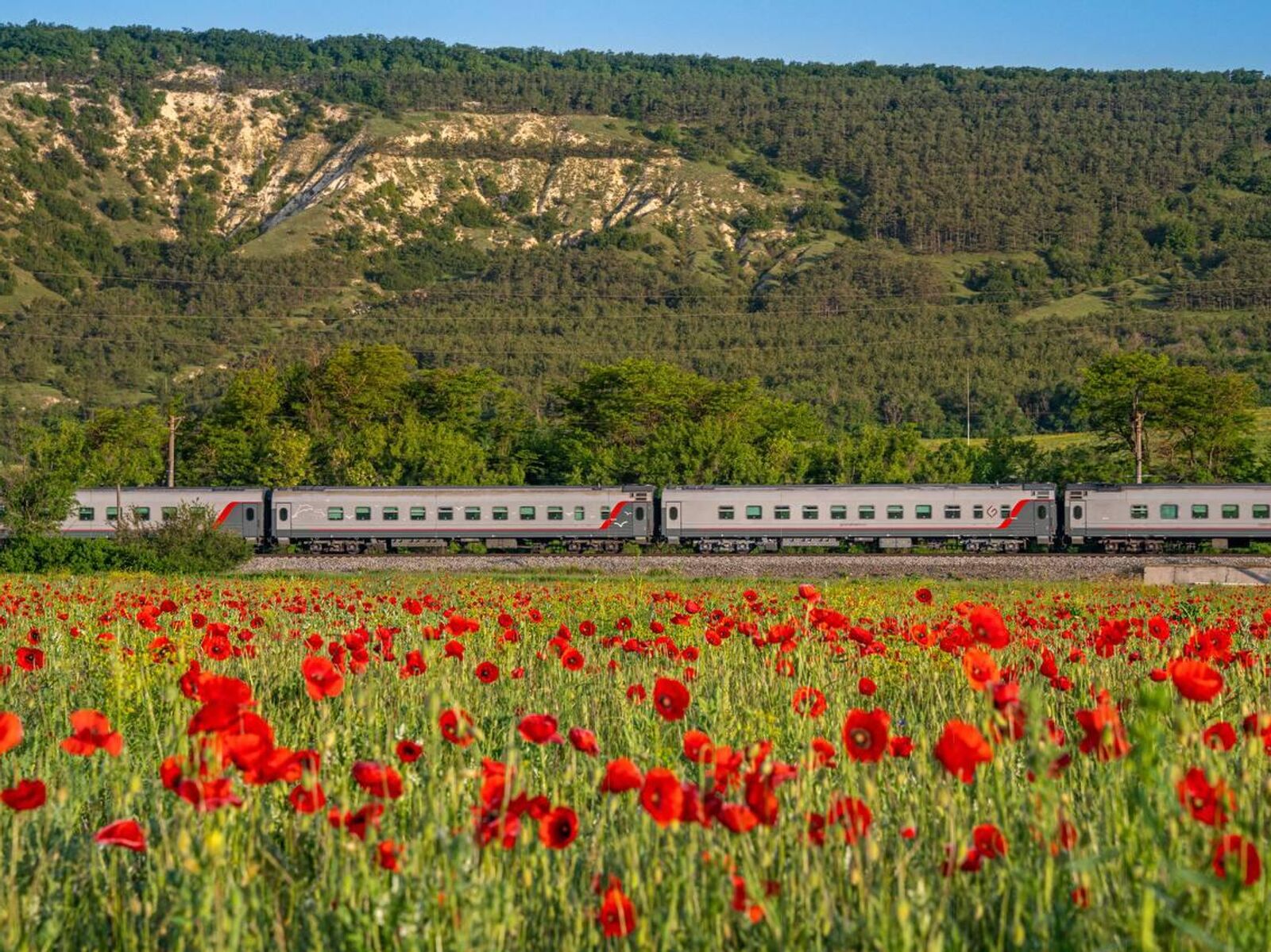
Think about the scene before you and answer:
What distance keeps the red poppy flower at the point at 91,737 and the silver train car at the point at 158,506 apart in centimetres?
4546

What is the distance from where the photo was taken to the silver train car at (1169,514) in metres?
44.9

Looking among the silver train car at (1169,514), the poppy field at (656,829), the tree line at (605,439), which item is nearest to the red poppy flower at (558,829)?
the poppy field at (656,829)

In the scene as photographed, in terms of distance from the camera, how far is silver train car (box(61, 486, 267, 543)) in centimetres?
4731

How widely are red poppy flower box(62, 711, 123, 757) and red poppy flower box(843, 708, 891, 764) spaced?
174 centimetres

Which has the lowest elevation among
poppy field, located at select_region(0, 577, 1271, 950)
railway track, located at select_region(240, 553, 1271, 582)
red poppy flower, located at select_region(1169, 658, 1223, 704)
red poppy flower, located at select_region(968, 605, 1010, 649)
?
railway track, located at select_region(240, 553, 1271, 582)

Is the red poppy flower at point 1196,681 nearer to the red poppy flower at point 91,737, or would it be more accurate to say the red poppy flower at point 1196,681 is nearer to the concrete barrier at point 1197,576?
the red poppy flower at point 91,737

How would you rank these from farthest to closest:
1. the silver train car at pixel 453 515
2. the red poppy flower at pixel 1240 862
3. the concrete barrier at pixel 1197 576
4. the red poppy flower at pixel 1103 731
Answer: the silver train car at pixel 453 515 → the concrete barrier at pixel 1197 576 → the red poppy flower at pixel 1103 731 → the red poppy flower at pixel 1240 862

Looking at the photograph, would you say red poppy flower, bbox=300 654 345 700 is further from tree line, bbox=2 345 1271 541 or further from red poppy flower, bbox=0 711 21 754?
tree line, bbox=2 345 1271 541

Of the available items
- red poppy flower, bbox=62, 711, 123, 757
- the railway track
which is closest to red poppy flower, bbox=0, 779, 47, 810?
red poppy flower, bbox=62, 711, 123, 757

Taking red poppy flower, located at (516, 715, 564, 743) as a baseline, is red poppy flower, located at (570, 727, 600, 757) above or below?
below

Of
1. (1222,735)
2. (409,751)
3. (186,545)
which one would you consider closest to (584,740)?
(409,751)

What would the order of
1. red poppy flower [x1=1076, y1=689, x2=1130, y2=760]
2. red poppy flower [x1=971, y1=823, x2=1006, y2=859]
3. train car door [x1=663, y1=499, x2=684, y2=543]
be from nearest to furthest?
red poppy flower [x1=971, y1=823, x2=1006, y2=859]
red poppy flower [x1=1076, y1=689, x2=1130, y2=760]
train car door [x1=663, y1=499, x2=684, y2=543]

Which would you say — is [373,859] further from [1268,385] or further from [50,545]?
[1268,385]

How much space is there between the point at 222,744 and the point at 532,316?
540 ft
